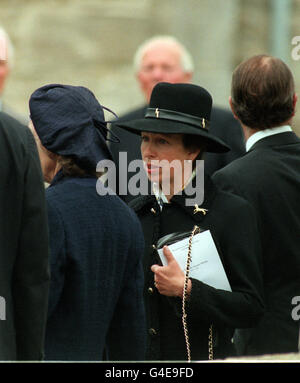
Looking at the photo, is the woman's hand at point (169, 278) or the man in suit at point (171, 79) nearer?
the woman's hand at point (169, 278)

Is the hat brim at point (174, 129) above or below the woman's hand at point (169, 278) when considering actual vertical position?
above

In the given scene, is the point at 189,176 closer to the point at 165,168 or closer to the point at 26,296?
the point at 165,168

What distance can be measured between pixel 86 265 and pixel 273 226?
92cm

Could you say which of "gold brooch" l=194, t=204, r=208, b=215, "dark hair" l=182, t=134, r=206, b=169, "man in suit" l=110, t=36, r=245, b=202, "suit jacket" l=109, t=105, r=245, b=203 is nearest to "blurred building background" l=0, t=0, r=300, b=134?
"man in suit" l=110, t=36, r=245, b=202

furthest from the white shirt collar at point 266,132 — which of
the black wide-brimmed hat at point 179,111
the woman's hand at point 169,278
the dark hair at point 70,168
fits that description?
the dark hair at point 70,168

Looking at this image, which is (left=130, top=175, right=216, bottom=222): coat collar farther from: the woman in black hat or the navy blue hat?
the navy blue hat

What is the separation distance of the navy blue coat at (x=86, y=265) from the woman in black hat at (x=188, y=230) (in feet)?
0.79

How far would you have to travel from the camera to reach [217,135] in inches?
235

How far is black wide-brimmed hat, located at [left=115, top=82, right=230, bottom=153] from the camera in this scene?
398 centimetres

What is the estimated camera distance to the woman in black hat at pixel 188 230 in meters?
3.80

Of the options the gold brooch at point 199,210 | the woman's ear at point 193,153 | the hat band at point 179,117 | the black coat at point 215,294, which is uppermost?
the hat band at point 179,117

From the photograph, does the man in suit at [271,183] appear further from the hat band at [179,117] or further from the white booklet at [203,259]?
the white booklet at [203,259]

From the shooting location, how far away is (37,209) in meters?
3.26

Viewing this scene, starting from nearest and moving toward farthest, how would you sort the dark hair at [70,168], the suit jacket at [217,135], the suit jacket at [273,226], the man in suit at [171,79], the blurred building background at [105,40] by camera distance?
1. the dark hair at [70,168]
2. the suit jacket at [273,226]
3. the suit jacket at [217,135]
4. the man in suit at [171,79]
5. the blurred building background at [105,40]
